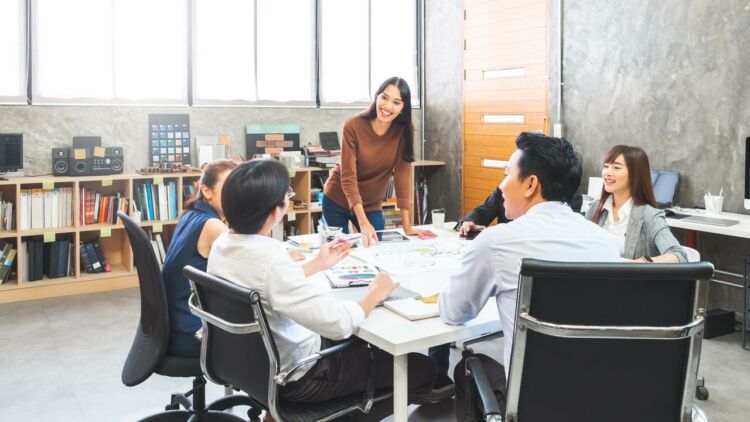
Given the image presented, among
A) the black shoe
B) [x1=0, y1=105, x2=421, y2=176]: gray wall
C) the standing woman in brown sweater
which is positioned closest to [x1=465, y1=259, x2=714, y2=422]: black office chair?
the black shoe

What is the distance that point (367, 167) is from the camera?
3.72 metres

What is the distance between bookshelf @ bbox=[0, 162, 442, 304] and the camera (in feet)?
15.8

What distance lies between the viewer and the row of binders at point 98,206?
200 inches

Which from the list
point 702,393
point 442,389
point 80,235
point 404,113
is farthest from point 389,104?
point 80,235

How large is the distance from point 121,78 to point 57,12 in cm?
65

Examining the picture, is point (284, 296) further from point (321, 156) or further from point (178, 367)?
point (321, 156)

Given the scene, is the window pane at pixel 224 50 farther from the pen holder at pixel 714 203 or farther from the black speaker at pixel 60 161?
the pen holder at pixel 714 203

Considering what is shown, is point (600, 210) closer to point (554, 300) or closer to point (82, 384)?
point (554, 300)

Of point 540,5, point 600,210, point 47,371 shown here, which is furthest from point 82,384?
point 540,5

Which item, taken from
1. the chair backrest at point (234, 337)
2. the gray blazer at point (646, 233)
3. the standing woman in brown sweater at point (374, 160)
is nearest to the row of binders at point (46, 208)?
the standing woman in brown sweater at point (374, 160)

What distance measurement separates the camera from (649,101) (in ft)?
15.5

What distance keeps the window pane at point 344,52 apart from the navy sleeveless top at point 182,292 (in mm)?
4212

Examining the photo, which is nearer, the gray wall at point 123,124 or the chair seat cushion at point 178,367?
the chair seat cushion at point 178,367

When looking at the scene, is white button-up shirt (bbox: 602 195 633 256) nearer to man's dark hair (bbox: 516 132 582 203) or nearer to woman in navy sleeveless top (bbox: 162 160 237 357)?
man's dark hair (bbox: 516 132 582 203)
